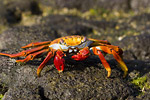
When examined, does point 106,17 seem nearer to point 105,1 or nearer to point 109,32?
point 105,1

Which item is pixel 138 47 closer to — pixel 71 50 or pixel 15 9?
pixel 71 50

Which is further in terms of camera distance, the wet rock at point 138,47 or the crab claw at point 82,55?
the wet rock at point 138,47

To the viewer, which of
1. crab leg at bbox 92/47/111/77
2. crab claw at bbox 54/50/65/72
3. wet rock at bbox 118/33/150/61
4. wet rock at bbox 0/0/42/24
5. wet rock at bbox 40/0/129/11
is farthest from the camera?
wet rock at bbox 40/0/129/11

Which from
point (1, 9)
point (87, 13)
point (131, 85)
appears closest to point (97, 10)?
point (87, 13)

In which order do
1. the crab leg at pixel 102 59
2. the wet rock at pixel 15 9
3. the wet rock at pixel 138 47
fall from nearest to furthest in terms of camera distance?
the crab leg at pixel 102 59 → the wet rock at pixel 138 47 → the wet rock at pixel 15 9

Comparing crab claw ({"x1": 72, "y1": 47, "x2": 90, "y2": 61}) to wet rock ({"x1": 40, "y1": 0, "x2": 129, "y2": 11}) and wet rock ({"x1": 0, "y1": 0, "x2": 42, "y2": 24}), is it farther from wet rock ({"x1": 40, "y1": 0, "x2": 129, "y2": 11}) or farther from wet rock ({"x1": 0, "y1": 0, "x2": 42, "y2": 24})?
wet rock ({"x1": 40, "y1": 0, "x2": 129, "y2": 11})

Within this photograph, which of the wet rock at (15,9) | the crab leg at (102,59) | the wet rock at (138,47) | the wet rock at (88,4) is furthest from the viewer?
the wet rock at (88,4)

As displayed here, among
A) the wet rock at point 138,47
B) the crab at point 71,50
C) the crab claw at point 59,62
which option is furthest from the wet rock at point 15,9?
the crab claw at point 59,62

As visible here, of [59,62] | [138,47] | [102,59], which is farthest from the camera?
[138,47]

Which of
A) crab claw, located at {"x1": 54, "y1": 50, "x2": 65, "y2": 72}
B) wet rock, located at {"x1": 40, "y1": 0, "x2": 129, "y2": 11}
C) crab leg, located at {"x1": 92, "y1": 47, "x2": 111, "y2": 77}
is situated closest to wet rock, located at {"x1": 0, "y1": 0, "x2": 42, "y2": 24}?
wet rock, located at {"x1": 40, "y1": 0, "x2": 129, "y2": 11}

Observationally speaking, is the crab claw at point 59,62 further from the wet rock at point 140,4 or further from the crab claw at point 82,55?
the wet rock at point 140,4

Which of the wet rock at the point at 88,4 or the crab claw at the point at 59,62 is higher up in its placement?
the wet rock at the point at 88,4

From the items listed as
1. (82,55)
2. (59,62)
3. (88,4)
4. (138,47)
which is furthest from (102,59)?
(88,4)
